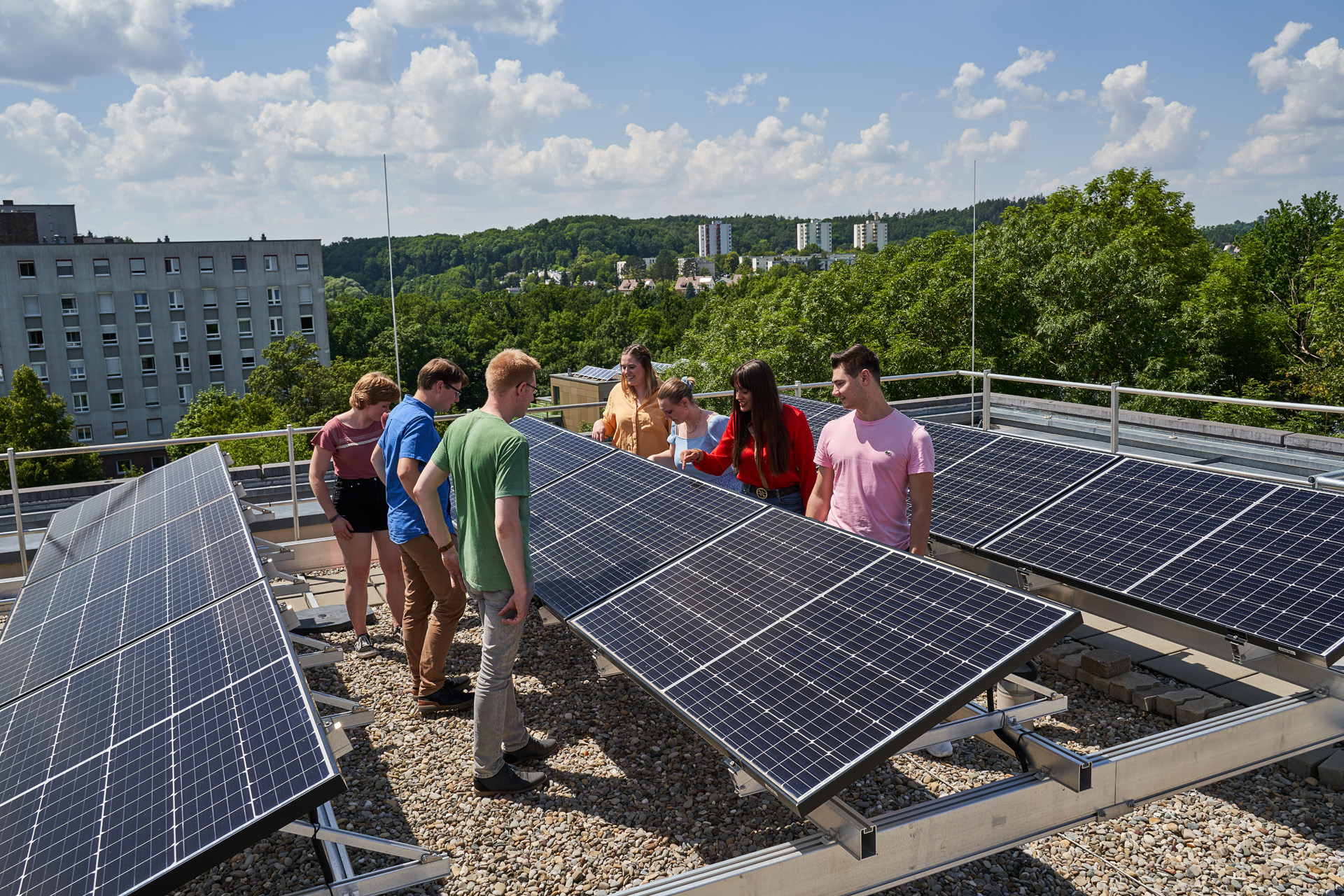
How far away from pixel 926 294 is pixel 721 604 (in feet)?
77.8

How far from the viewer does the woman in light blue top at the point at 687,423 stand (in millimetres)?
5824

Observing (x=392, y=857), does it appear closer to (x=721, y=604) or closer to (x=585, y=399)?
(x=721, y=604)

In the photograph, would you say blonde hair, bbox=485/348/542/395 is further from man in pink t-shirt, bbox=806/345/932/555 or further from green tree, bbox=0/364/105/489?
green tree, bbox=0/364/105/489

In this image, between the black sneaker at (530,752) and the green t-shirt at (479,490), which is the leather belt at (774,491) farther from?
the black sneaker at (530,752)

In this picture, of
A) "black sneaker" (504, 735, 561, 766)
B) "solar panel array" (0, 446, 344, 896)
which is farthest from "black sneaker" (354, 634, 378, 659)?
"black sneaker" (504, 735, 561, 766)

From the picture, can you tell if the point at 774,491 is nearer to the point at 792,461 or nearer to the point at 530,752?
the point at 792,461

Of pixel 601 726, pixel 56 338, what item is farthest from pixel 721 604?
pixel 56 338

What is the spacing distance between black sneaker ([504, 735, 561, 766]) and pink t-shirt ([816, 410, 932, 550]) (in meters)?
1.88

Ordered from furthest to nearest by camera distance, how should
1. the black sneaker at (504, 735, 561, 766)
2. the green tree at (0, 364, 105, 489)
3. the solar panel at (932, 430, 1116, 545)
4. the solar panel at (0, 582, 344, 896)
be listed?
the green tree at (0, 364, 105, 489), the solar panel at (932, 430, 1116, 545), the black sneaker at (504, 735, 561, 766), the solar panel at (0, 582, 344, 896)

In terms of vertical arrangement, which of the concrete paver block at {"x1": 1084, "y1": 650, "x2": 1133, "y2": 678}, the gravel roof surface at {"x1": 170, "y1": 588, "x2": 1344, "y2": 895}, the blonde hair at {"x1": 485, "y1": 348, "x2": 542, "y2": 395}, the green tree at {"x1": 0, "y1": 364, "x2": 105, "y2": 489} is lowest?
the green tree at {"x1": 0, "y1": 364, "x2": 105, "y2": 489}

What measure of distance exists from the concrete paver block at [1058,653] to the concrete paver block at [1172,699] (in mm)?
658

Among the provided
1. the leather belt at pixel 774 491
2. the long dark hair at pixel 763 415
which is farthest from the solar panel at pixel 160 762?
the leather belt at pixel 774 491

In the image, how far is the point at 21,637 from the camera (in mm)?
4648

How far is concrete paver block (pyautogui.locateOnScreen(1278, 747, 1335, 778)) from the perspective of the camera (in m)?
4.59
